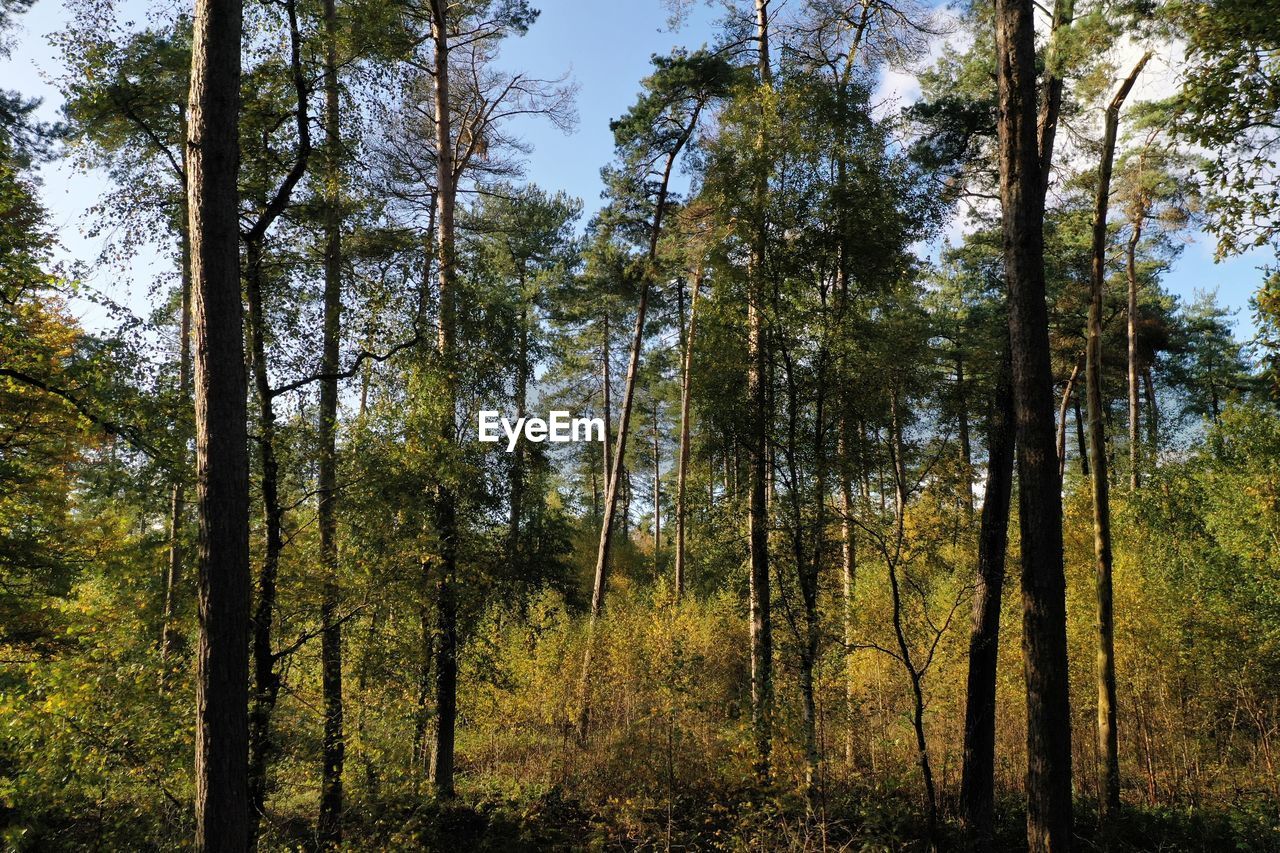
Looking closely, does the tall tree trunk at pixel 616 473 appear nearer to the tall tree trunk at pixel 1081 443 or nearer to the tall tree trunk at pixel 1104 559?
the tall tree trunk at pixel 1104 559

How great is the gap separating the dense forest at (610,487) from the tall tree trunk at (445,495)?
5 centimetres

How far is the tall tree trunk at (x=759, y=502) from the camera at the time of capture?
25.4 ft

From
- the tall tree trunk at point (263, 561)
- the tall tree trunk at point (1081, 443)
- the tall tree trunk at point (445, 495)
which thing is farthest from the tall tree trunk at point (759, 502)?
the tall tree trunk at point (1081, 443)

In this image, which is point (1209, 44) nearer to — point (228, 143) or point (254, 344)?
point (228, 143)

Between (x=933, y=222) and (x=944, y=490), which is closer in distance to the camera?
(x=944, y=490)

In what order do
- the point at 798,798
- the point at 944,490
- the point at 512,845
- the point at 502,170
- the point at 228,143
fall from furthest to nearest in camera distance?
the point at 502,170
the point at 512,845
the point at 944,490
the point at 798,798
the point at 228,143

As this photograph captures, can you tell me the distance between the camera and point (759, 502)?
352 inches

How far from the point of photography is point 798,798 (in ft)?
23.1

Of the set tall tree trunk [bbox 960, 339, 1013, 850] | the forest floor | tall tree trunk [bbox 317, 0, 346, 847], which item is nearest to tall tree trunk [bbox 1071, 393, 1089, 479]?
the forest floor

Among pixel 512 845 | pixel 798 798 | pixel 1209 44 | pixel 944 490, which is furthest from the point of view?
pixel 512 845

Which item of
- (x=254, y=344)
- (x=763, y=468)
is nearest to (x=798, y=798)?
(x=763, y=468)

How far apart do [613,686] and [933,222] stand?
31.1ft

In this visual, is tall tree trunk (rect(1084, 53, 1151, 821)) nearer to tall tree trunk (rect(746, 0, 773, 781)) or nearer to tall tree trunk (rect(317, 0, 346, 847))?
tall tree trunk (rect(746, 0, 773, 781))

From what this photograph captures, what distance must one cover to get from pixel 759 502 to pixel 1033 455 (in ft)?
13.4
